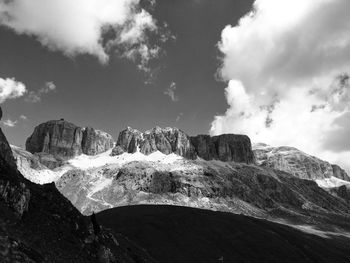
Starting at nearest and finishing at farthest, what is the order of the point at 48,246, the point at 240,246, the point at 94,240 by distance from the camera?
the point at 48,246
the point at 94,240
the point at 240,246

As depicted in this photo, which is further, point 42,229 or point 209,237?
point 209,237

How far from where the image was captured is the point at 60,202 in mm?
61188

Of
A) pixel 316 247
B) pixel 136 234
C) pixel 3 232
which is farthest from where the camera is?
pixel 316 247

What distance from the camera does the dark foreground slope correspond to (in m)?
136

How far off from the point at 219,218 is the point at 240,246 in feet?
107

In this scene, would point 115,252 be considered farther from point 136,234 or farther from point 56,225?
point 136,234

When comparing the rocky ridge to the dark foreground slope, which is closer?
the rocky ridge

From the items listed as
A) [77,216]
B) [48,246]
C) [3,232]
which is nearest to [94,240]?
[77,216]

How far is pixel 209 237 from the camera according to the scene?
15800 centimetres

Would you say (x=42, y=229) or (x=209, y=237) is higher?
(x=209, y=237)

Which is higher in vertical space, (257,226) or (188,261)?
(257,226)

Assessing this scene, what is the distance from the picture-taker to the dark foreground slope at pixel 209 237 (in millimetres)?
135875

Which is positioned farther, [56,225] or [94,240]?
[94,240]

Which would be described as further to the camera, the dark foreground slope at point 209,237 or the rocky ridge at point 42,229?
the dark foreground slope at point 209,237
